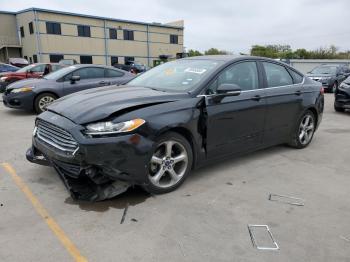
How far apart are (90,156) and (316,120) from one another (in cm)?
445

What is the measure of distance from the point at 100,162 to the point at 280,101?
308 centimetres

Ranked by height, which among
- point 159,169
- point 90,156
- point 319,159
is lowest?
point 319,159

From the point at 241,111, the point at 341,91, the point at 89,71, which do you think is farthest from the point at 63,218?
the point at 341,91

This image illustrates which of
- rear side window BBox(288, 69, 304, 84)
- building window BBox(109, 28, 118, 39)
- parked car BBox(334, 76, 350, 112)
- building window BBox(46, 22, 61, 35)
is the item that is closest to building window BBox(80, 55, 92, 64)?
building window BBox(46, 22, 61, 35)

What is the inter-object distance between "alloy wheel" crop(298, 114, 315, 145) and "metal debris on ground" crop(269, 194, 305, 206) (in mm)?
2192

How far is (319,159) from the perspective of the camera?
17.1 feet

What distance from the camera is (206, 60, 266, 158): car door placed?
4.05m

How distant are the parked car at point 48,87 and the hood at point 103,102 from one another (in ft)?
14.6

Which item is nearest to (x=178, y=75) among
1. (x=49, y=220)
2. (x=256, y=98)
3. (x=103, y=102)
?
(x=256, y=98)

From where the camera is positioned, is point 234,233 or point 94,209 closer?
point 234,233

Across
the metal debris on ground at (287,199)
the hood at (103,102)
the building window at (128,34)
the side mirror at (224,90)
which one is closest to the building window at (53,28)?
the building window at (128,34)

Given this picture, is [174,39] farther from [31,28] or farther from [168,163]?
[168,163]

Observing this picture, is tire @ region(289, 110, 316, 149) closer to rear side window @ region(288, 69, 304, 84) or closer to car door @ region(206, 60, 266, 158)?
rear side window @ region(288, 69, 304, 84)

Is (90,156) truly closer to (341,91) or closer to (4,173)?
(4,173)
